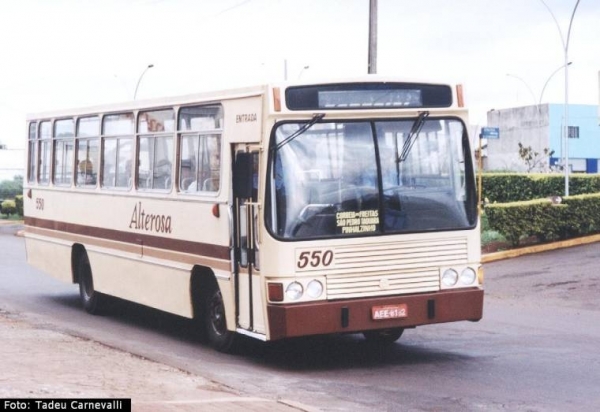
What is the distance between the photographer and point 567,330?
1504 cm

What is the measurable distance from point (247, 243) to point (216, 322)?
1.63 m

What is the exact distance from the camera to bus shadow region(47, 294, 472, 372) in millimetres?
12219

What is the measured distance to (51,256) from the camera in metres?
18.6

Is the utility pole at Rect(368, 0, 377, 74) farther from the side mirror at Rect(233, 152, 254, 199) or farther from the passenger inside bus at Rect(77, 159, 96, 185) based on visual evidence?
the side mirror at Rect(233, 152, 254, 199)

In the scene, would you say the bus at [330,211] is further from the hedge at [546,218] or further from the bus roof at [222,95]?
the hedge at [546,218]

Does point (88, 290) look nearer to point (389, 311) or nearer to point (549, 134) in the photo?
point (389, 311)

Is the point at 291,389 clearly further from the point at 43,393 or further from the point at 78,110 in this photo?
the point at 78,110

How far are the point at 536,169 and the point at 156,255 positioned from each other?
233 ft

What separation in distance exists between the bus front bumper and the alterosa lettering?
3148mm

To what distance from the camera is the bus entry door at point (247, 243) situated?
11.7 meters

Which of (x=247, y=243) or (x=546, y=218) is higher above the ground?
(x=247, y=243)

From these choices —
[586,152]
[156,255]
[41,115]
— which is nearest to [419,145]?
[156,255]

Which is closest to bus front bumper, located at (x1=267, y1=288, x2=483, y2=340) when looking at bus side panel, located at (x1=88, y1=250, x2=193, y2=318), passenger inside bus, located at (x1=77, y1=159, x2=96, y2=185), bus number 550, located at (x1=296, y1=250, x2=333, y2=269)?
bus number 550, located at (x1=296, y1=250, x2=333, y2=269)

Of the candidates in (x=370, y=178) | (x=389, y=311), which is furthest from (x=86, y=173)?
(x=389, y=311)
